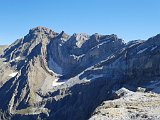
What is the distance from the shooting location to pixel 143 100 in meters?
52.5

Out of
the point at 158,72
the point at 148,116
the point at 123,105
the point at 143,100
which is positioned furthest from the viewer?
the point at 158,72

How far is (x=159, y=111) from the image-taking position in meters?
42.9

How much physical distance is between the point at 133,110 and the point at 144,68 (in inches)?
5487

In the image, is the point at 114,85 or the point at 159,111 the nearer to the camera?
the point at 159,111

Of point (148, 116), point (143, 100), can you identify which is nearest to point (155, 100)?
point (143, 100)

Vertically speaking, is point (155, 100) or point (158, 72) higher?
point (158, 72)

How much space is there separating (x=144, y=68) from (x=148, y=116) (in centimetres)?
14354

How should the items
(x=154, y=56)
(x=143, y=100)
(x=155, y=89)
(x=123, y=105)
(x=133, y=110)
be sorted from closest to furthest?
(x=133, y=110) → (x=123, y=105) → (x=143, y=100) → (x=155, y=89) → (x=154, y=56)

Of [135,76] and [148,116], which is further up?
[135,76]

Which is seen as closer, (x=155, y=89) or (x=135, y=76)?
(x=155, y=89)

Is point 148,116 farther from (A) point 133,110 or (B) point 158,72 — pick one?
(B) point 158,72

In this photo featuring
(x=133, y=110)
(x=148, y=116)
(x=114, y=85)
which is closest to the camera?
(x=148, y=116)

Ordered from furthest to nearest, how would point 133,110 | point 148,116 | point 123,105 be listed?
point 123,105, point 133,110, point 148,116

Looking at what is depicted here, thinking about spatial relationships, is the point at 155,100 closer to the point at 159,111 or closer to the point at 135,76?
the point at 159,111
